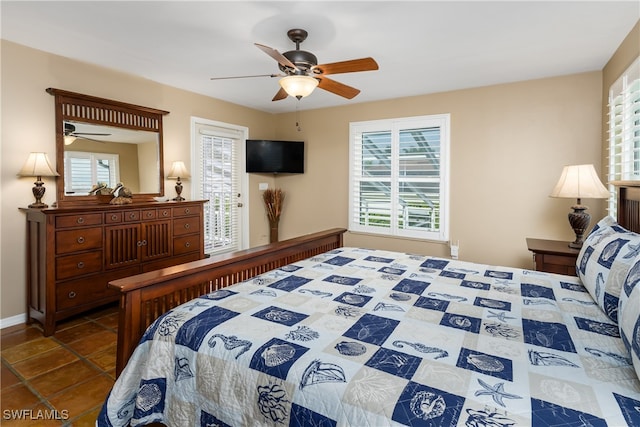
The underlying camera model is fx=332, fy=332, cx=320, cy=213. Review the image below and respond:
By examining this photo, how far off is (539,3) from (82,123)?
3.99 meters

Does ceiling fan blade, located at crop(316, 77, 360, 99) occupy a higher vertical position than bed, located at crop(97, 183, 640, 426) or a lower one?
higher

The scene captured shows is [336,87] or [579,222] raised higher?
[336,87]

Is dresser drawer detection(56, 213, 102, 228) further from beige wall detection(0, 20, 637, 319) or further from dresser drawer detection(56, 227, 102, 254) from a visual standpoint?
beige wall detection(0, 20, 637, 319)

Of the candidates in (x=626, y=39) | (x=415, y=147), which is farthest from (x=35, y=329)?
(x=626, y=39)

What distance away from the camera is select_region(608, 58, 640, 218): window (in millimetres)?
2430

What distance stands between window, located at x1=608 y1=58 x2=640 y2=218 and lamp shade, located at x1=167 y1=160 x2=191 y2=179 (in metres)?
4.24

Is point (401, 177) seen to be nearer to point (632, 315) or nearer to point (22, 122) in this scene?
point (632, 315)

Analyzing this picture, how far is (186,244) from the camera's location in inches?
155

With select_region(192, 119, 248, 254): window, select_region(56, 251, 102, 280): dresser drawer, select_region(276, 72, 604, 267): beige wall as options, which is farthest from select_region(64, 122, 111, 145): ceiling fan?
select_region(276, 72, 604, 267): beige wall

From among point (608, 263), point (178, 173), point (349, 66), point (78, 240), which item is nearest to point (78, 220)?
point (78, 240)

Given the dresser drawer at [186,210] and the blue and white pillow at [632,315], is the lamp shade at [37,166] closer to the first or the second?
the dresser drawer at [186,210]

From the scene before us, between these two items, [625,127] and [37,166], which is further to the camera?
[37,166]

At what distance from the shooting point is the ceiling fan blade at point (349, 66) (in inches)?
87.1

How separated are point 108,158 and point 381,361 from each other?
360 cm
